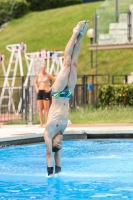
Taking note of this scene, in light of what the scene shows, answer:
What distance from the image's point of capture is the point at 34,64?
2869 cm

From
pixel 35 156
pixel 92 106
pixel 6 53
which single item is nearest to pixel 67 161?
pixel 35 156

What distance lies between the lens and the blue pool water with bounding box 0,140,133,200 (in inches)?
396

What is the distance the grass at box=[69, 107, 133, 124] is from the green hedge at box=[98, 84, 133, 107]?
1.01 metres

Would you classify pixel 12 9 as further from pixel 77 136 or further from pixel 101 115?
pixel 77 136

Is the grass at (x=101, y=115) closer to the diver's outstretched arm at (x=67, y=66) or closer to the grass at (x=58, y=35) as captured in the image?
the diver's outstretched arm at (x=67, y=66)

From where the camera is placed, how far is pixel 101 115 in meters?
23.0

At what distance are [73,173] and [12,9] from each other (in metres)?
39.9

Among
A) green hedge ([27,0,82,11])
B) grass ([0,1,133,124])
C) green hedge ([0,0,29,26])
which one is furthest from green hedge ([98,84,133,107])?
green hedge ([27,0,82,11])

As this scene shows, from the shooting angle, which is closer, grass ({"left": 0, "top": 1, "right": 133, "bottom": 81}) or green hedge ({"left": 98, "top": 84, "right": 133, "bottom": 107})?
green hedge ({"left": 98, "top": 84, "right": 133, "bottom": 107})

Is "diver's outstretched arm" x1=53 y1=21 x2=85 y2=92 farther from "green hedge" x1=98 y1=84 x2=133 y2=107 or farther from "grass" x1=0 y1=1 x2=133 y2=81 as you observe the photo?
"grass" x1=0 y1=1 x2=133 y2=81

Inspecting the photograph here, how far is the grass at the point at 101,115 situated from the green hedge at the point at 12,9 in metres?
26.3

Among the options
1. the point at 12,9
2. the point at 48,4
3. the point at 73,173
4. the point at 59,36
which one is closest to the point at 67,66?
the point at 73,173

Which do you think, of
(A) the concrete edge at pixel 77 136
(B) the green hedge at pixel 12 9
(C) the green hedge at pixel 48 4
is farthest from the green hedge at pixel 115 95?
(C) the green hedge at pixel 48 4

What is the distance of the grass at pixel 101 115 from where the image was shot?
21938 millimetres
